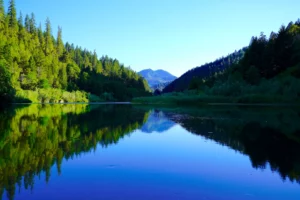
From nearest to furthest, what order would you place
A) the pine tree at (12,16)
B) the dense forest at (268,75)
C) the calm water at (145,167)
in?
the calm water at (145,167) → the dense forest at (268,75) → the pine tree at (12,16)

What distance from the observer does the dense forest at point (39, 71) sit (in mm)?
89256

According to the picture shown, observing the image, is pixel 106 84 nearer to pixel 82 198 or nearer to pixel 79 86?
pixel 79 86

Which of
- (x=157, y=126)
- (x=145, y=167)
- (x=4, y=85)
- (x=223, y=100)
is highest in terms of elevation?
(x=4, y=85)

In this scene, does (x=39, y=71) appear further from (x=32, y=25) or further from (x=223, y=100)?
(x=223, y=100)

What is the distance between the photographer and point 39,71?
115 meters

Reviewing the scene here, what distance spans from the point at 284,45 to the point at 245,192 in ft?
313

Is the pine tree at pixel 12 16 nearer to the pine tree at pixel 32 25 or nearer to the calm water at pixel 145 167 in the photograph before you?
the pine tree at pixel 32 25

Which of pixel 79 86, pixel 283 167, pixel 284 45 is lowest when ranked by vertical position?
pixel 283 167

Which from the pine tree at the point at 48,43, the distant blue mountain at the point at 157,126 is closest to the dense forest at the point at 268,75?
the distant blue mountain at the point at 157,126

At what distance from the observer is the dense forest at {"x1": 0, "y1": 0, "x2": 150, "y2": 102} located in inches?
3514

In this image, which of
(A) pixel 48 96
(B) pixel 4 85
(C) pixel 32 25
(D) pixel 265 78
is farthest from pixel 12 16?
(D) pixel 265 78

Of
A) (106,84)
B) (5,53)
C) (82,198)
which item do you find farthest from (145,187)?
(106,84)

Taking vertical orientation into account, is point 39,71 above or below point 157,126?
above

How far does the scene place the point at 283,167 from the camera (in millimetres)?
10914
